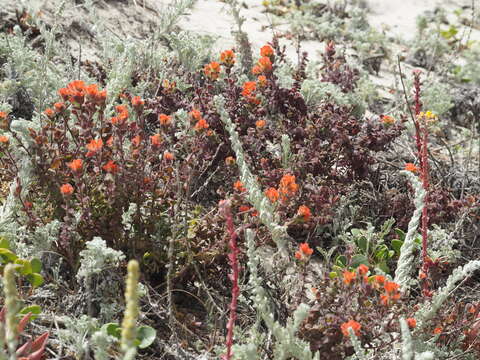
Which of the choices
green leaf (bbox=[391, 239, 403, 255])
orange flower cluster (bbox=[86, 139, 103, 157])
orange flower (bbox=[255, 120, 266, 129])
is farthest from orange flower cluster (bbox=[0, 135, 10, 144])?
green leaf (bbox=[391, 239, 403, 255])

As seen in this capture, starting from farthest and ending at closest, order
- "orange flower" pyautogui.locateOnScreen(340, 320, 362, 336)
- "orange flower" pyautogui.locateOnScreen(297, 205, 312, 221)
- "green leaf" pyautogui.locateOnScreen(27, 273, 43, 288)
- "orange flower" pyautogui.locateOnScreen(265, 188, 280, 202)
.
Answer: "orange flower" pyautogui.locateOnScreen(265, 188, 280, 202) → "orange flower" pyautogui.locateOnScreen(297, 205, 312, 221) → "green leaf" pyautogui.locateOnScreen(27, 273, 43, 288) → "orange flower" pyautogui.locateOnScreen(340, 320, 362, 336)

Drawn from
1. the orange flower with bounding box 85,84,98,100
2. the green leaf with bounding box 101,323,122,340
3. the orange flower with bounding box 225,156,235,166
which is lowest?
the green leaf with bounding box 101,323,122,340

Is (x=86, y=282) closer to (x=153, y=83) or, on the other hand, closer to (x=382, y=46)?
(x=153, y=83)

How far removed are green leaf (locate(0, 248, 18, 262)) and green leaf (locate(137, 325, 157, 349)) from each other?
597 mm

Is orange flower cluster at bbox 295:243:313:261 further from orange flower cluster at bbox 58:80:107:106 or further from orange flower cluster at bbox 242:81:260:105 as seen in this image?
orange flower cluster at bbox 242:81:260:105

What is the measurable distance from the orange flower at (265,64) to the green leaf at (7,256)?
198 centimetres

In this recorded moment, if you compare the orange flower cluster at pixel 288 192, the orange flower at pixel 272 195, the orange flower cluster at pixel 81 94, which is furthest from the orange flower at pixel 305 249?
the orange flower cluster at pixel 81 94

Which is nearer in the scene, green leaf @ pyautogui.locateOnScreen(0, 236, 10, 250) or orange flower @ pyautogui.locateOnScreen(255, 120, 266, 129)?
green leaf @ pyautogui.locateOnScreen(0, 236, 10, 250)

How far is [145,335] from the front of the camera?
7.61ft

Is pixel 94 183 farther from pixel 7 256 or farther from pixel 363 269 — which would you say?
pixel 363 269

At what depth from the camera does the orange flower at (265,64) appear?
3727 mm

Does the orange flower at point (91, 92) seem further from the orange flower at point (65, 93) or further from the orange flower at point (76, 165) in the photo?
the orange flower at point (76, 165)

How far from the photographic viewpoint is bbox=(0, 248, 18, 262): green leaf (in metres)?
2.37

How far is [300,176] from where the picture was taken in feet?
11.3
